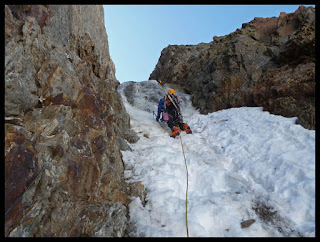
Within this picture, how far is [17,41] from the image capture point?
183 inches

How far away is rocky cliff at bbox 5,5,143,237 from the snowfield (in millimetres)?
838

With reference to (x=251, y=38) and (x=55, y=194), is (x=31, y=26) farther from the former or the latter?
(x=251, y=38)

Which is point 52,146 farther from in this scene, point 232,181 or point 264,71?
point 264,71

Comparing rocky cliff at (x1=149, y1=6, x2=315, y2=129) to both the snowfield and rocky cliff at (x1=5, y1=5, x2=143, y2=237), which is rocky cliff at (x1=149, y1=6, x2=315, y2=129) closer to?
the snowfield

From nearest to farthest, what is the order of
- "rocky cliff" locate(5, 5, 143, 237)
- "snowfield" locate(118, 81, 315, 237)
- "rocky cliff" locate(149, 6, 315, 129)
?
"rocky cliff" locate(5, 5, 143, 237) < "snowfield" locate(118, 81, 315, 237) < "rocky cliff" locate(149, 6, 315, 129)

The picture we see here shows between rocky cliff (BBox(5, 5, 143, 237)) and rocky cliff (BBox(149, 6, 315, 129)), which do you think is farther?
rocky cliff (BBox(149, 6, 315, 129))

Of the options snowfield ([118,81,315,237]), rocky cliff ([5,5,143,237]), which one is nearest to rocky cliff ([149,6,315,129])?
snowfield ([118,81,315,237])

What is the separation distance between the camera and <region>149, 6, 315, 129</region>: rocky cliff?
8805 millimetres

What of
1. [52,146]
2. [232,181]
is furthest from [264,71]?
[52,146]

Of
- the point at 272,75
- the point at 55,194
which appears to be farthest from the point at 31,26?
the point at 272,75

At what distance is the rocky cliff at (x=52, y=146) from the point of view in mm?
3453

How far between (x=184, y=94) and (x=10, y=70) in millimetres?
17164

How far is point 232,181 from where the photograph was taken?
5.50 m

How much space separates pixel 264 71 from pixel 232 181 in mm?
11051
